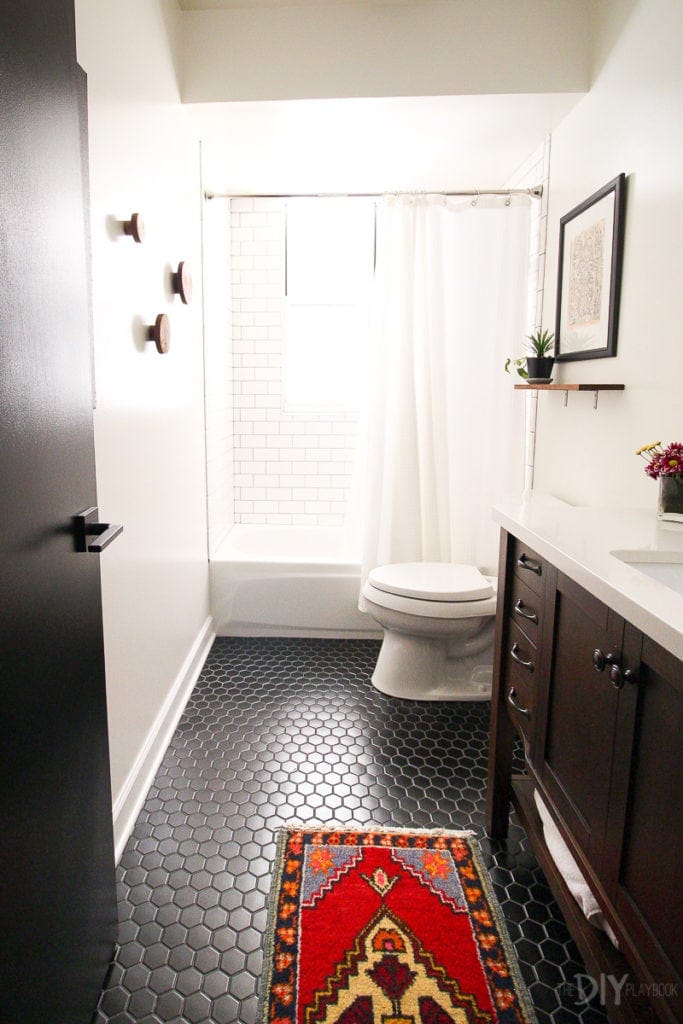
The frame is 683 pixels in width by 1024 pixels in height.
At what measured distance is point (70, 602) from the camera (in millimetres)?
1148

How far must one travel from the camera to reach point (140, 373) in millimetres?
1917

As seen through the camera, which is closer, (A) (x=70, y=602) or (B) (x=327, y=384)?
(A) (x=70, y=602)

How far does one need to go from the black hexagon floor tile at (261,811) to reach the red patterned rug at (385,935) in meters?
0.05

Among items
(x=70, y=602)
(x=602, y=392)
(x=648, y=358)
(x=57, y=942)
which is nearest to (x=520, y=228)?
(x=602, y=392)

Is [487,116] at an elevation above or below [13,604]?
above

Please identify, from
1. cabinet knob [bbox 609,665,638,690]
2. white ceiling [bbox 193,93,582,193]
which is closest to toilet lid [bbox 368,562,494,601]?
cabinet knob [bbox 609,665,638,690]

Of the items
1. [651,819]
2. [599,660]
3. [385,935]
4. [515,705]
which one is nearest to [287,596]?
[515,705]

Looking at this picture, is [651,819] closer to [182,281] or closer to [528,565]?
[528,565]

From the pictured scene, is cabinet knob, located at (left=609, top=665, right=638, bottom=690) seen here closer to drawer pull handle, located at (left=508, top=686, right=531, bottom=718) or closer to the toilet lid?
drawer pull handle, located at (left=508, top=686, right=531, bottom=718)

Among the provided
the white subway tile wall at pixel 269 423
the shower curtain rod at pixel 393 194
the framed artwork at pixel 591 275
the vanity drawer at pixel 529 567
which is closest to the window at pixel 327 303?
the white subway tile wall at pixel 269 423

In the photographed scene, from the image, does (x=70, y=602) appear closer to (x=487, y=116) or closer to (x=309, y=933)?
(x=309, y=933)

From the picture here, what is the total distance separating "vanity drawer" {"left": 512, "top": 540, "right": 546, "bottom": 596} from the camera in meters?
1.39

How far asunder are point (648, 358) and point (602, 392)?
314mm

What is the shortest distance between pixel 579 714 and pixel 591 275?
1561mm
